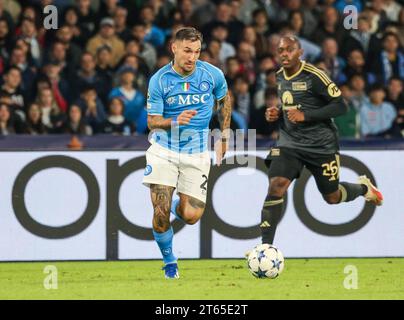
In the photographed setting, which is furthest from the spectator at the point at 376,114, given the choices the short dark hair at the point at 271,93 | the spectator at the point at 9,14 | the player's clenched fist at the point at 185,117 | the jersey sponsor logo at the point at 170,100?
the player's clenched fist at the point at 185,117

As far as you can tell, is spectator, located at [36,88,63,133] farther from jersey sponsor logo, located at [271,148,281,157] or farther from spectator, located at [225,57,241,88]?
jersey sponsor logo, located at [271,148,281,157]

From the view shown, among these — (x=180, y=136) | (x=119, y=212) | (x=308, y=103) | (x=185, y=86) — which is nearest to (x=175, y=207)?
(x=180, y=136)

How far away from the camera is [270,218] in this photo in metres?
11.1

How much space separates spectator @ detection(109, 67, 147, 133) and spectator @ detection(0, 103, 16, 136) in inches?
56.3

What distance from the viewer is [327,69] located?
16.0m

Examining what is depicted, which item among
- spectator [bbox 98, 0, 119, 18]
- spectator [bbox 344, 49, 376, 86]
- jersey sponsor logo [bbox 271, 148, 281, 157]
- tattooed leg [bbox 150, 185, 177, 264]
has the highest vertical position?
spectator [bbox 98, 0, 119, 18]

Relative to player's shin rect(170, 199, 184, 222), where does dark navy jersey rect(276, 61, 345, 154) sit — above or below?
above

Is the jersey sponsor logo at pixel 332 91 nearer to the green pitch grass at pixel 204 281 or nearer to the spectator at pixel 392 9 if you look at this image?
the green pitch grass at pixel 204 281

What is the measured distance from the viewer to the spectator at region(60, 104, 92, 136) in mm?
14617

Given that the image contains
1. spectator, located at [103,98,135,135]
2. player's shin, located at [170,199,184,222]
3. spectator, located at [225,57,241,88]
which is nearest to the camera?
player's shin, located at [170,199,184,222]

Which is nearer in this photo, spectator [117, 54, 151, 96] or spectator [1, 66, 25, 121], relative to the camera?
spectator [1, 66, 25, 121]

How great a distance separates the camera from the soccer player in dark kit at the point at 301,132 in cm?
1116

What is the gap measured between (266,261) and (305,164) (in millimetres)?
1512

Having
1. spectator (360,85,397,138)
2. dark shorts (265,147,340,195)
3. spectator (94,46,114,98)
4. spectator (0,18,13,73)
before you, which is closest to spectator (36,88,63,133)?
spectator (94,46,114,98)
